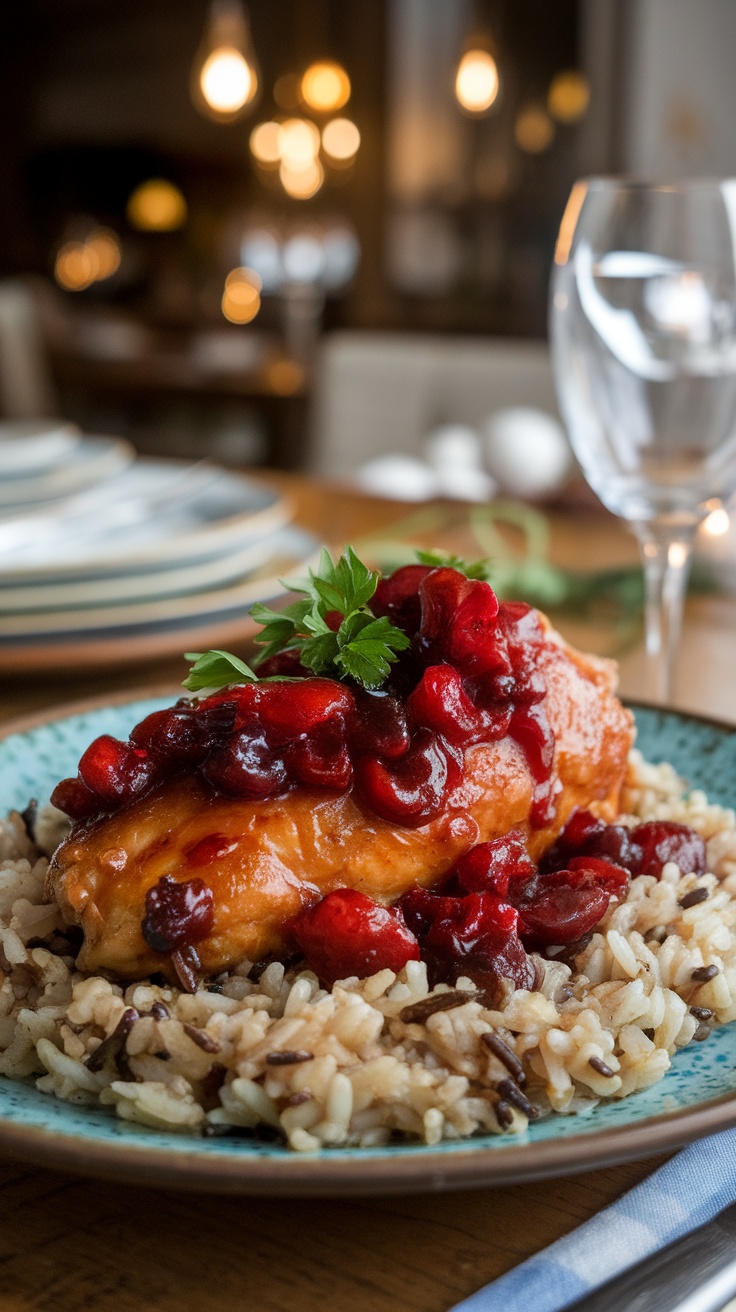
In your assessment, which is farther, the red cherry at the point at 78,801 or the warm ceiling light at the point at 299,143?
the warm ceiling light at the point at 299,143

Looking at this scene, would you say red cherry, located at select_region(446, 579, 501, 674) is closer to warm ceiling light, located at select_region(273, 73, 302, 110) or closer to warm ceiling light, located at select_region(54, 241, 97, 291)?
warm ceiling light, located at select_region(273, 73, 302, 110)

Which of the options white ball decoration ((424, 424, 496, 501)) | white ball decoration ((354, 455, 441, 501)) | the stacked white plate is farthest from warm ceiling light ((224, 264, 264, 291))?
the stacked white plate

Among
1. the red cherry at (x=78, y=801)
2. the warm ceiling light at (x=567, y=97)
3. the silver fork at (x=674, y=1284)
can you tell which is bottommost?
the silver fork at (x=674, y=1284)

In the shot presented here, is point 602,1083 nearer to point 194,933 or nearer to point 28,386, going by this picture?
point 194,933

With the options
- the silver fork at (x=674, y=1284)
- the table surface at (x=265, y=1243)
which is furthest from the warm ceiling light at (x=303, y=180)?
the silver fork at (x=674, y=1284)

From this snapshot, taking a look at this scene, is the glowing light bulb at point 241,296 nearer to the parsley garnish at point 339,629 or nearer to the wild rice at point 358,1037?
the parsley garnish at point 339,629
